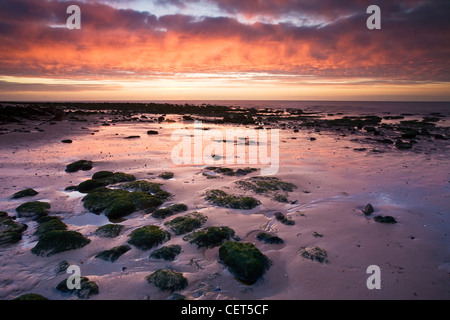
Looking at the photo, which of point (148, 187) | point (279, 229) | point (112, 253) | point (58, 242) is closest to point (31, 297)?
point (112, 253)

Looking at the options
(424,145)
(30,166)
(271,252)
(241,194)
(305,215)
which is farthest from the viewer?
(424,145)

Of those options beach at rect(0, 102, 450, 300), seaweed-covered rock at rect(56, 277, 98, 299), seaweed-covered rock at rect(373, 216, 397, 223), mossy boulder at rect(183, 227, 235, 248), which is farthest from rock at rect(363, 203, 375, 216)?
seaweed-covered rock at rect(56, 277, 98, 299)

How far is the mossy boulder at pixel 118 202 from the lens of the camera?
8.07 metres

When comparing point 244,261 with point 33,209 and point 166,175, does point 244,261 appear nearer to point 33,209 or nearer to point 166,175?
point 33,209

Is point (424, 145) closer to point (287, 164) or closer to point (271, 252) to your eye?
point (287, 164)

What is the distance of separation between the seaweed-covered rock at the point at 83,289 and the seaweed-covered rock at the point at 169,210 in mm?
3079

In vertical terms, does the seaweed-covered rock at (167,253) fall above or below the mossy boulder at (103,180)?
below

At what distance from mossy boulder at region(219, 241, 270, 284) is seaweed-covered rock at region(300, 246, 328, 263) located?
1.02m

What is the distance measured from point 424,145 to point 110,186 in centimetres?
2245

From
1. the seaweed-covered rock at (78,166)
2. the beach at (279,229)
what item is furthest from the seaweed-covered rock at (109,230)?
the seaweed-covered rock at (78,166)

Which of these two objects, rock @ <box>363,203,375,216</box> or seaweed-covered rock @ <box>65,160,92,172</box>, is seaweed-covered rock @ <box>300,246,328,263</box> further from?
seaweed-covered rock @ <box>65,160,92,172</box>

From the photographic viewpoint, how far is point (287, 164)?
14141 millimetres

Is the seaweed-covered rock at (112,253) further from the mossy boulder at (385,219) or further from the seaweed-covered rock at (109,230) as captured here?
the mossy boulder at (385,219)
